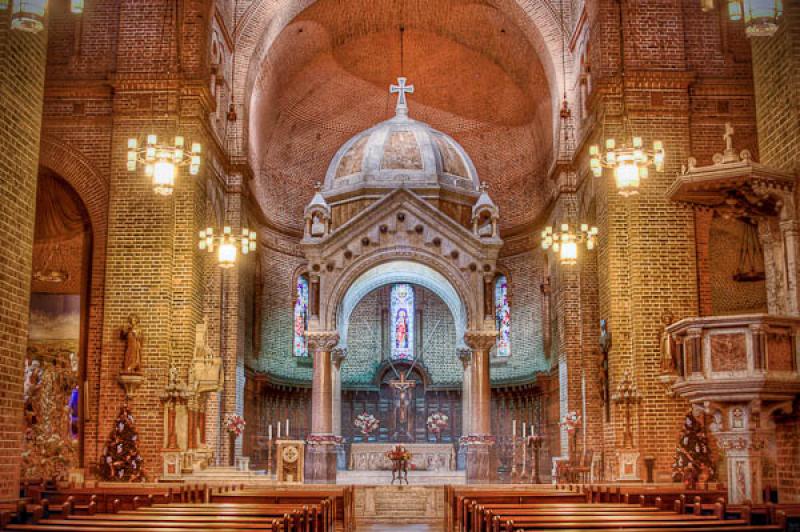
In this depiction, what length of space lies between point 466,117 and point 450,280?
9.27 m

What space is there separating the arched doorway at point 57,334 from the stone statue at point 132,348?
1214 mm

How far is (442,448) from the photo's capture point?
29.7 meters

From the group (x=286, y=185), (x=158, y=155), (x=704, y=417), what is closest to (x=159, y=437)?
(x=158, y=155)

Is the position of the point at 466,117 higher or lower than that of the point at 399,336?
higher

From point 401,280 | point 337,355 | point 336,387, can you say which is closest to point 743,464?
point 336,387

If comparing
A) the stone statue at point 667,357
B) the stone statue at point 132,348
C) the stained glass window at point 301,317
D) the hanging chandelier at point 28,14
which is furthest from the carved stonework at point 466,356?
the hanging chandelier at point 28,14

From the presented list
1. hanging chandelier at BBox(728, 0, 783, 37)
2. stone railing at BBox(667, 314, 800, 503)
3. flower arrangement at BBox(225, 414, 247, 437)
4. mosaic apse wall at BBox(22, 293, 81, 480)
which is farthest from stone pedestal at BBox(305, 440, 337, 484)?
hanging chandelier at BBox(728, 0, 783, 37)

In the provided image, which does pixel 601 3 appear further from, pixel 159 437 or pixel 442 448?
pixel 442 448

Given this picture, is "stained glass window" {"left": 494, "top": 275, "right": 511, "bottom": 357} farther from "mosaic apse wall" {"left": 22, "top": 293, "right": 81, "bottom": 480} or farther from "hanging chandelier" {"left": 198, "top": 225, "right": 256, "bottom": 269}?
"mosaic apse wall" {"left": 22, "top": 293, "right": 81, "bottom": 480}

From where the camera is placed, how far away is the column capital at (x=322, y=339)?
27.9m

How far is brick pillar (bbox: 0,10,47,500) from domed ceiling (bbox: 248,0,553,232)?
16228 mm

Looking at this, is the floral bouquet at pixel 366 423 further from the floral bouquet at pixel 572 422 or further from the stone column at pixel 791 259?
→ the stone column at pixel 791 259

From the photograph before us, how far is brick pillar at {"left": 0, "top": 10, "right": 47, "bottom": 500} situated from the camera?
11.9 metres

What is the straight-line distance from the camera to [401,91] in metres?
32.7
